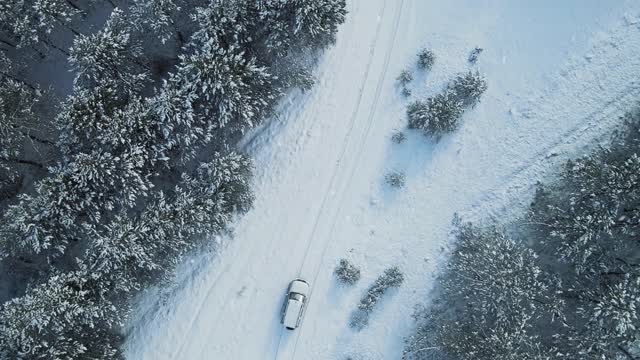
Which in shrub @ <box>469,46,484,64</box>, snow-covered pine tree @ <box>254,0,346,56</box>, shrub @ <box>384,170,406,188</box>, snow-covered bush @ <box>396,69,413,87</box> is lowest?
shrub @ <box>384,170,406,188</box>

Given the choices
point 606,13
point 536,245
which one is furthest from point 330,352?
point 606,13

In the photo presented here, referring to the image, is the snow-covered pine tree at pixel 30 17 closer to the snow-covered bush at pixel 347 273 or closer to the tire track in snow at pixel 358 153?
the tire track in snow at pixel 358 153

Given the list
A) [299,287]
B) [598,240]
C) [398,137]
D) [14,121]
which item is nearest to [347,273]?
[299,287]

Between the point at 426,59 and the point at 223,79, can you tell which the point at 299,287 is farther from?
the point at 426,59

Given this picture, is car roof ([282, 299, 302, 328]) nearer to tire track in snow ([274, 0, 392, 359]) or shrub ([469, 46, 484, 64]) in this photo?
tire track in snow ([274, 0, 392, 359])

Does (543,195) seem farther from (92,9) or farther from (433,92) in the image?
(92,9)

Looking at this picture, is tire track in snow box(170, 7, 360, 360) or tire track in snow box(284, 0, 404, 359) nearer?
tire track in snow box(284, 0, 404, 359)

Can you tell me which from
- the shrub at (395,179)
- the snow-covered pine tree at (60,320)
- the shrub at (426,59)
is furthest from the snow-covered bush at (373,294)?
the snow-covered pine tree at (60,320)

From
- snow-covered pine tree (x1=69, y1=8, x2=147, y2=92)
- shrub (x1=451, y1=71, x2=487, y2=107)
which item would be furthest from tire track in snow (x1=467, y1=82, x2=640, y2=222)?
snow-covered pine tree (x1=69, y1=8, x2=147, y2=92)
